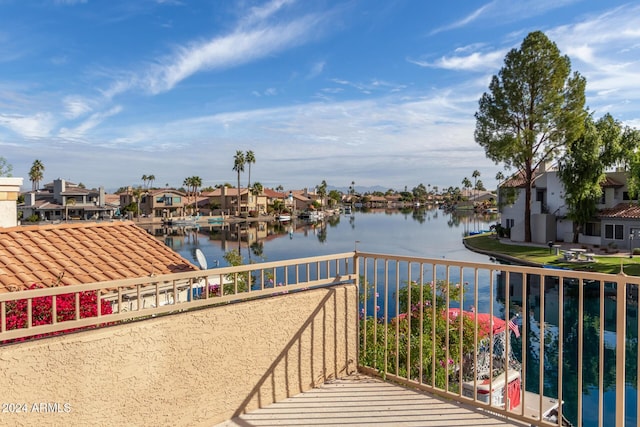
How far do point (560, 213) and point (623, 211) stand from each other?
12.6 feet

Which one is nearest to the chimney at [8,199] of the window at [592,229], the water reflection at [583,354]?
the water reflection at [583,354]

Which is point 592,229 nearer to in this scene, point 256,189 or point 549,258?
point 549,258

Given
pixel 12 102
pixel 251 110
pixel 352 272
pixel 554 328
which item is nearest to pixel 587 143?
pixel 554 328

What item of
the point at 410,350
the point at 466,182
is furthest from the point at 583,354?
the point at 466,182

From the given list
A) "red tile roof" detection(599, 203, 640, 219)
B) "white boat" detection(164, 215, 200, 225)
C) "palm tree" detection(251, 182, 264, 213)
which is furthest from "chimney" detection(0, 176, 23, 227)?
"palm tree" detection(251, 182, 264, 213)

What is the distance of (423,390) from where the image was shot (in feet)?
11.2

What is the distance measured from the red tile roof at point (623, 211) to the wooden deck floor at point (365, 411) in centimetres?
2557

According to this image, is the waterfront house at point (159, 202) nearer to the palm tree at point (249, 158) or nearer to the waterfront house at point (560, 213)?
the palm tree at point (249, 158)

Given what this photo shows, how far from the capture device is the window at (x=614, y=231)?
78.9 feet

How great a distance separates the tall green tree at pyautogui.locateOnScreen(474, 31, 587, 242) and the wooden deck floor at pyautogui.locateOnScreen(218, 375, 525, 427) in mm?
24854

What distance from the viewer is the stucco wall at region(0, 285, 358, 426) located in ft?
6.85

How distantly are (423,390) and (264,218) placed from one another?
71.4m

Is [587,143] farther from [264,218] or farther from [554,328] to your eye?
[264,218]

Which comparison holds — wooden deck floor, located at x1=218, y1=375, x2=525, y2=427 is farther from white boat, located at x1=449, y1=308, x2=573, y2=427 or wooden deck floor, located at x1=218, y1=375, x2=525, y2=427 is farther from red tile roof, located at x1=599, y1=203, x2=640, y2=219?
red tile roof, located at x1=599, y1=203, x2=640, y2=219
